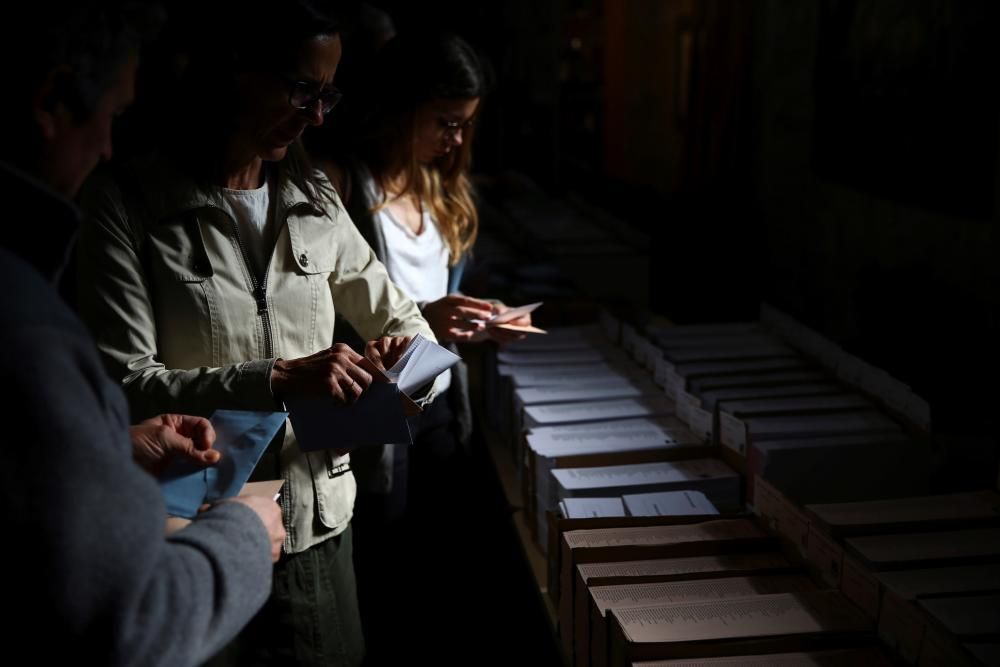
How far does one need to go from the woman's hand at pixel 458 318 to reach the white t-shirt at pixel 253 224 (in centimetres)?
70

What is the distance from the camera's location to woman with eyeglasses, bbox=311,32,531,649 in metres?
2.21

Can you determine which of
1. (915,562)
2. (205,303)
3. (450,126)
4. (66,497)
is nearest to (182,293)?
(205,303)

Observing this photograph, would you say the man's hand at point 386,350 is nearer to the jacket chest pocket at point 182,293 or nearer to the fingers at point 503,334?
the jacket chest pocket at point 182,293

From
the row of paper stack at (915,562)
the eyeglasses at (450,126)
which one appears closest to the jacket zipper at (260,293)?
the eyeglasses at (450,126)

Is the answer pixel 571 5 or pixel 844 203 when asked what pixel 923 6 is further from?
pixel 571 5

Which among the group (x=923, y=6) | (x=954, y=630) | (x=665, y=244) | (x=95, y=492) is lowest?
(x=665, y=244)

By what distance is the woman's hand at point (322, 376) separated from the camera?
1433mm

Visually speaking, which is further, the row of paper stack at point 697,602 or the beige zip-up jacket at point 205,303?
the beige zip-up jacket at point 205,303

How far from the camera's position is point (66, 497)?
75cm

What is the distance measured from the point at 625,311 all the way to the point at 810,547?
1970 millimetres

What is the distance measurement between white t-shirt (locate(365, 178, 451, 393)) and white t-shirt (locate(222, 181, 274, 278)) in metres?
0.61

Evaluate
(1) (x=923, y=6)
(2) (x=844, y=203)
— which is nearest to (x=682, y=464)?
(1) (x=923, y=6)

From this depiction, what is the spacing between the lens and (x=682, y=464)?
2.06m

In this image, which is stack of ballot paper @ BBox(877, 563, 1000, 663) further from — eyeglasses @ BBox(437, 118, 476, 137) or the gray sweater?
eyeglasses @ BBox(437, 118, 476, 137)
